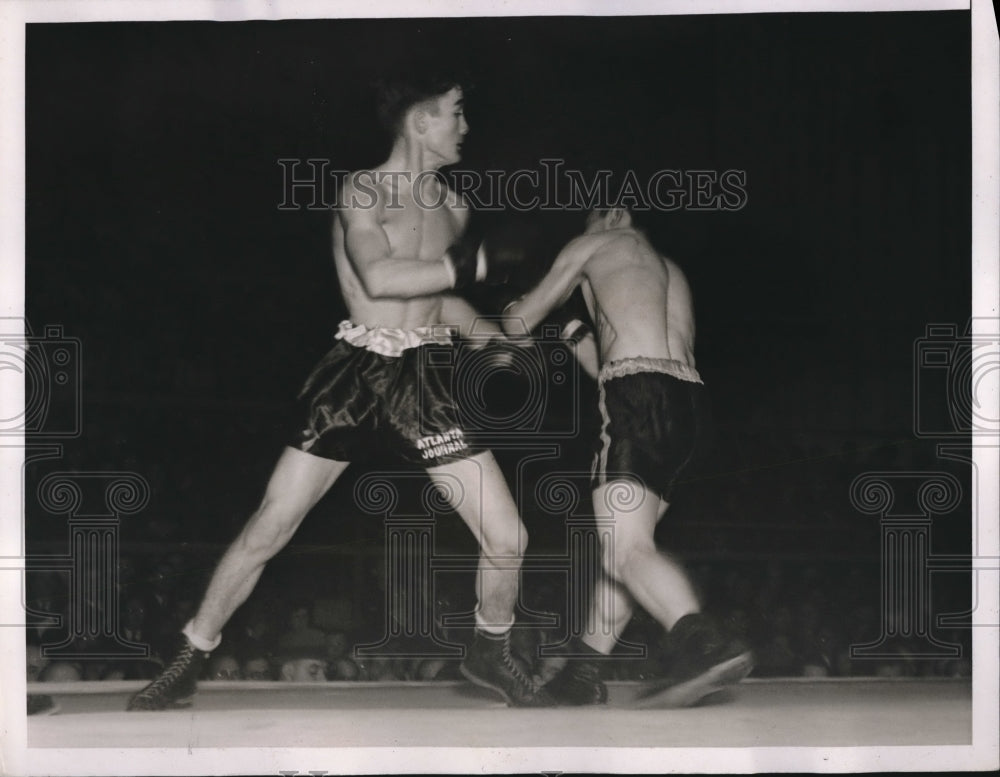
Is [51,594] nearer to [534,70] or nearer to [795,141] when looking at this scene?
[534,70]

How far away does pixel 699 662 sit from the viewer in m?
3.42

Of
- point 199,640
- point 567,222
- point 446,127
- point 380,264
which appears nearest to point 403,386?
point 380,264

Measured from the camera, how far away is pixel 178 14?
3488mm

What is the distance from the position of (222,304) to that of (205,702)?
143 centimetres

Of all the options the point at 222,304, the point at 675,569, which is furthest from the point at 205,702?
the point at 675,569

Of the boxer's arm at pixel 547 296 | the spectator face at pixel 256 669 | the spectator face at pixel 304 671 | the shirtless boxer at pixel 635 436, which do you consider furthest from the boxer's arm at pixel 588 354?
the spectator face at pixel 256 669

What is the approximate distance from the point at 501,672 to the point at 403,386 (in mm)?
1076

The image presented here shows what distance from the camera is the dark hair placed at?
343 centimetres

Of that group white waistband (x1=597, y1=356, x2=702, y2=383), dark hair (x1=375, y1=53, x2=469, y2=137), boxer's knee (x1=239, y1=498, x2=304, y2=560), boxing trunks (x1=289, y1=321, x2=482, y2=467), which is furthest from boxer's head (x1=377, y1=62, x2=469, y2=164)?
boxer's knee (x1=239, y1=498, x2=304, y2=560)

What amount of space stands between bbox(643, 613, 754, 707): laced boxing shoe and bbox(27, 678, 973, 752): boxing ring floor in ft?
0.16

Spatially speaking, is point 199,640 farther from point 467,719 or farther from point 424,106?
point 424,106

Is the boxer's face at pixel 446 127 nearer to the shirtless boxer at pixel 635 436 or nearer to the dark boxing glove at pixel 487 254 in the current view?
the dark boxing glove at pixel 487 254

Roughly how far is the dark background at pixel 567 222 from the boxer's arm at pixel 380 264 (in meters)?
0.12

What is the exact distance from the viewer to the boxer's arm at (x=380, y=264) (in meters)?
3.40
